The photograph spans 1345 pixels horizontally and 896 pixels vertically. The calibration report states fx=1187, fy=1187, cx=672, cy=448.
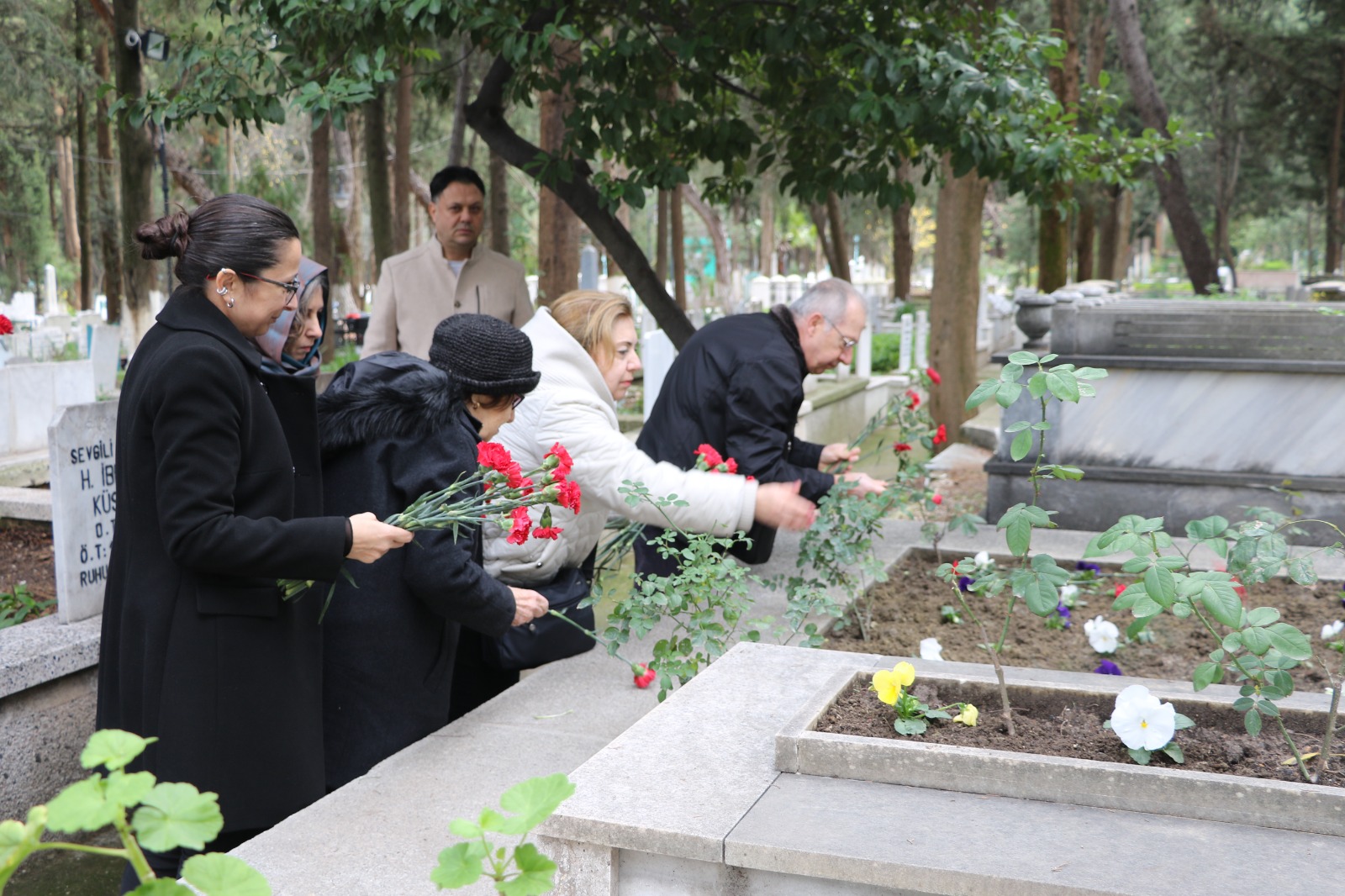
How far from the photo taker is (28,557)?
5.01 meters

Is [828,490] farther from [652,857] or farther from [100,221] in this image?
[100,221]

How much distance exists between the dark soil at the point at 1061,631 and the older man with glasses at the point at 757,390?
0.52 meters

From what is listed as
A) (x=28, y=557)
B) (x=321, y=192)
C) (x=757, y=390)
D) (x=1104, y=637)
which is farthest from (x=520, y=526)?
(x=321, y=192)

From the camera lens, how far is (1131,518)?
2.16 metres

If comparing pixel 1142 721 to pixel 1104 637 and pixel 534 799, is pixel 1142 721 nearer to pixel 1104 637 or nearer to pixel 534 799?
pixel 534 799

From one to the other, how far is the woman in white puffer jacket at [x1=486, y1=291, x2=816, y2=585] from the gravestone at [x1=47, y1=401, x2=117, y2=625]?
132 cm

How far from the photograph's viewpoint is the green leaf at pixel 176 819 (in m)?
1.00

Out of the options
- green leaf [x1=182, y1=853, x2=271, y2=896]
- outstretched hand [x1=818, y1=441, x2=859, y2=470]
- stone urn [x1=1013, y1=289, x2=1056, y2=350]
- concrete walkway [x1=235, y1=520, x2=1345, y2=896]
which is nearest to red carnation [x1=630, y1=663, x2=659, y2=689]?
concrete walkway [x1=235, y1=520, x2=1345, y2=896]

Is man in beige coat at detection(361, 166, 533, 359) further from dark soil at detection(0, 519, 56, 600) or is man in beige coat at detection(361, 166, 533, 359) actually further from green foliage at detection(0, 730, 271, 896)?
green foliage at detection(0, 730, 271, 896)

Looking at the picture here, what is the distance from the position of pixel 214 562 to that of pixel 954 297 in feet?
27.7

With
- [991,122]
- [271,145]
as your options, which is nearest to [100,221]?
[271,145]

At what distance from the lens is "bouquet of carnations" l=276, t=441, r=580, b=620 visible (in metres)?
2.44

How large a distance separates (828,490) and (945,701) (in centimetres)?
159

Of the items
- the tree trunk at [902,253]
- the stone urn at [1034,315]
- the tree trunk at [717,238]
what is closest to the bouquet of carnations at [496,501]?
the stone urn at [1034,315]
